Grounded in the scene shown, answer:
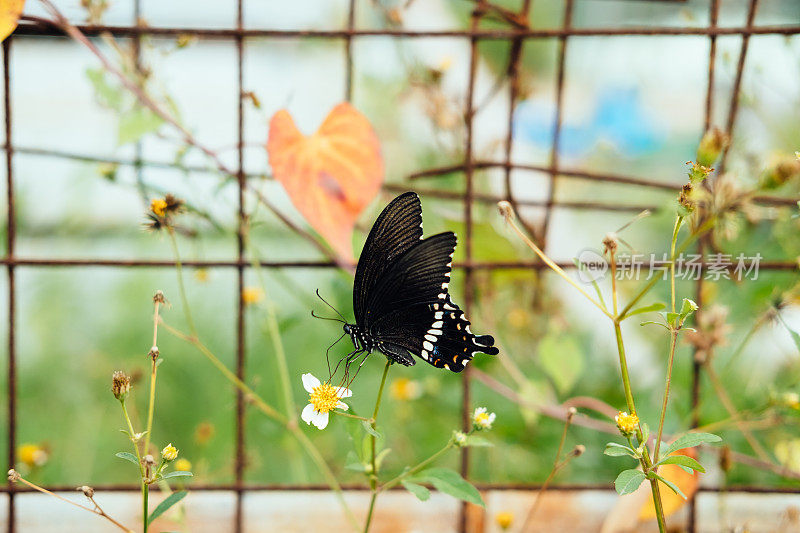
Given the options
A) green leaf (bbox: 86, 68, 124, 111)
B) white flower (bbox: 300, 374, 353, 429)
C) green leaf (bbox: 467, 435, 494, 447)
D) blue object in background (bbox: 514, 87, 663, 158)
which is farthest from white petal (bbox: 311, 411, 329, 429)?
blue object in background (bbox: 514, 87, 663, 158)

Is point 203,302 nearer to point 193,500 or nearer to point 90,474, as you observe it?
point 90,474

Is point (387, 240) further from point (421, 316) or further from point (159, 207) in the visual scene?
point (159, 207)

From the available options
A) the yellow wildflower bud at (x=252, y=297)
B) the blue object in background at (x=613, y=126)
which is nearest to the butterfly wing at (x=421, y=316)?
the yellow wildflower bud at (x=252, y=297)

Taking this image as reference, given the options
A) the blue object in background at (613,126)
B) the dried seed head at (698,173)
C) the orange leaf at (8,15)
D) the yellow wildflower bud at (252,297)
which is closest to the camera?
the dried seed head at (698,173)

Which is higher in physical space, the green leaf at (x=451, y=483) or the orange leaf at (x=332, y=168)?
the orange leaf at (x=332, y=168)

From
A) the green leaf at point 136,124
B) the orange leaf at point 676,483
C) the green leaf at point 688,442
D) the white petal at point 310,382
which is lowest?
the orange leaf at point 676,483

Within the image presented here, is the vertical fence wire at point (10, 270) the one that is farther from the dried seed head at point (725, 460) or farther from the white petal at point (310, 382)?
the dried seed head at point (725, 460)

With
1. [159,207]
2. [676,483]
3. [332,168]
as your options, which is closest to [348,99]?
[332,168]

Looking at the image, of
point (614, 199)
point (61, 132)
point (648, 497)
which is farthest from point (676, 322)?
point (61, 132)
